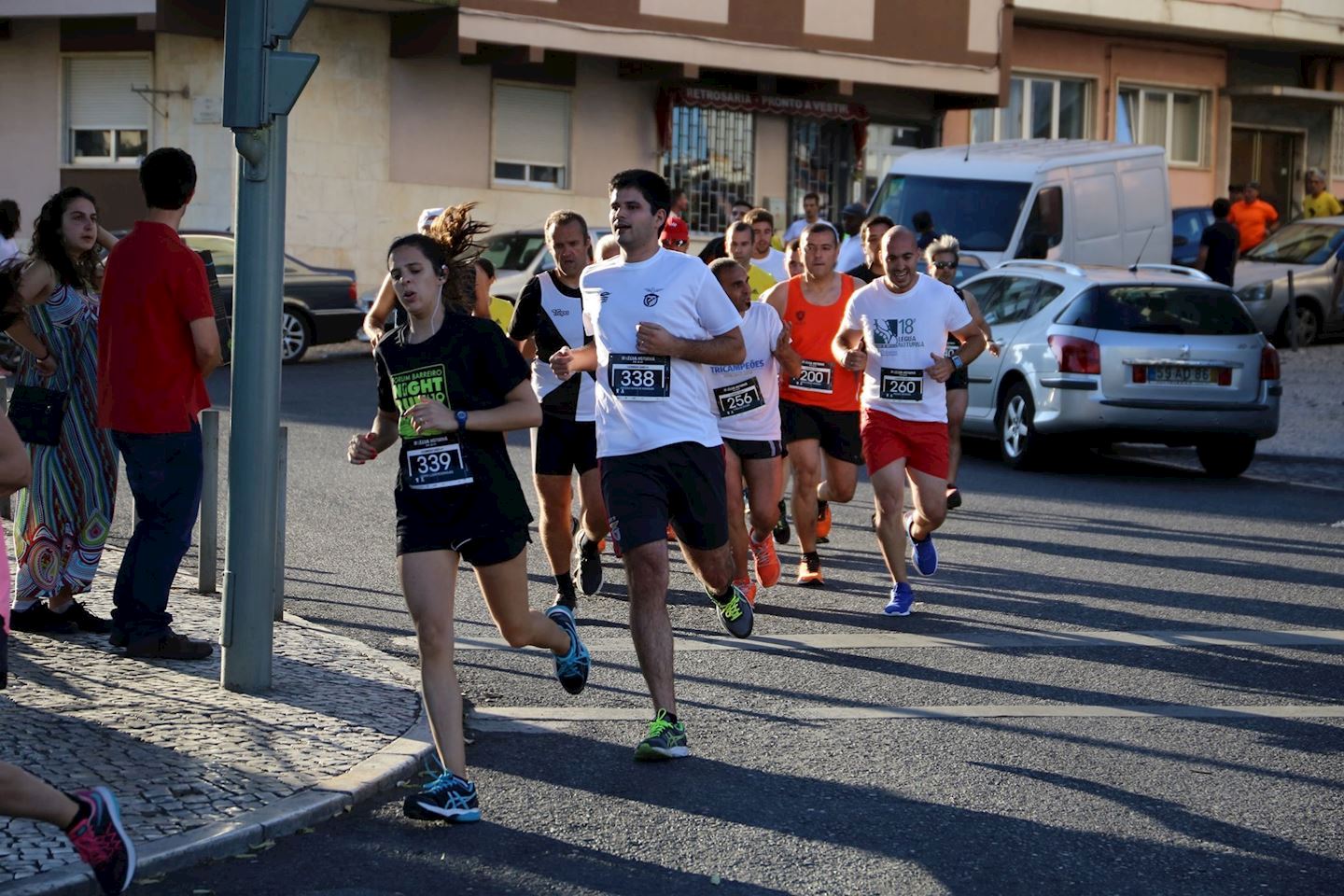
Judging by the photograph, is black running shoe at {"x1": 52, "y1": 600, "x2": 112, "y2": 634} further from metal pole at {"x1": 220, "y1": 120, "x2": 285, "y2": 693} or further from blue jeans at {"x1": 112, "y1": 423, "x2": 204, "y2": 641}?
metal pole at {"x1": 220, "y1": 120, "x2": 285, "y2": 693}

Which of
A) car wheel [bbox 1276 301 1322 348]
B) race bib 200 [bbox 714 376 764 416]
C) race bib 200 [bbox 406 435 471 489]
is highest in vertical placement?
car wheel [bbox 1276 301 1322 348]

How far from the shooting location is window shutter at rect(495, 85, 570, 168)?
97.5 feet

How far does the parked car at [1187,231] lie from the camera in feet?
94.5

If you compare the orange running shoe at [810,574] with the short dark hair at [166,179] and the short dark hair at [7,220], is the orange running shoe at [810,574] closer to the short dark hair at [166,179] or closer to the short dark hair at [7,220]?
the short dark hair at [166,179]

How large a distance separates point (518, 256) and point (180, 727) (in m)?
18.7

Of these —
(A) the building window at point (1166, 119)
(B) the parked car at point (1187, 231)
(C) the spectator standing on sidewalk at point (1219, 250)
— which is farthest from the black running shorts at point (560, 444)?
(A) the building window at point (1166, 119)

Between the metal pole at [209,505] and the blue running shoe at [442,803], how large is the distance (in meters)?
3.64

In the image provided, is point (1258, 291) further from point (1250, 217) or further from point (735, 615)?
point (735, 615)

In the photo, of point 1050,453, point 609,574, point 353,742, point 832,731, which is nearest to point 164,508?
point 353,742

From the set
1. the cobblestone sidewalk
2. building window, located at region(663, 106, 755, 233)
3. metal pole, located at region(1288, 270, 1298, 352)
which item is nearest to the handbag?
the cobblestone sidewalk

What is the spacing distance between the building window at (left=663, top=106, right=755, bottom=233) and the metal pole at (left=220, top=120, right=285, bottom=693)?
24363 mm

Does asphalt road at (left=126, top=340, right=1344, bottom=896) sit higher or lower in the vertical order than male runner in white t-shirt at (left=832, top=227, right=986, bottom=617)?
lower

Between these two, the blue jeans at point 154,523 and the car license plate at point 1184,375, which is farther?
the car license plate at point 1184,375

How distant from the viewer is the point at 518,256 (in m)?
25.0
